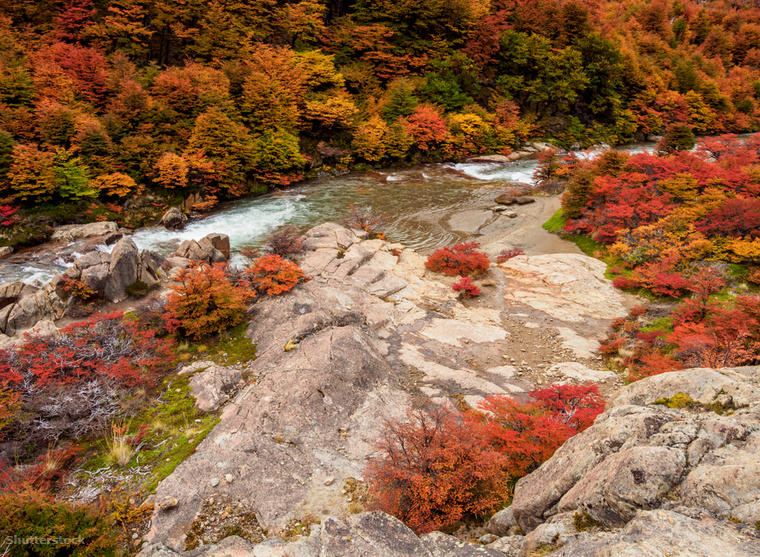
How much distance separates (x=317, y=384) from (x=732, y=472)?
603 centimetres

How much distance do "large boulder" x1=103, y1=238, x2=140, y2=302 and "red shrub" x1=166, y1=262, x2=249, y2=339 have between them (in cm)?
277

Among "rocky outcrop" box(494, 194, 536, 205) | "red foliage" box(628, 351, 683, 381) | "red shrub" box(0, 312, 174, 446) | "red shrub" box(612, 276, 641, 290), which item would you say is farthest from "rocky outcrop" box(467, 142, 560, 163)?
"red shrub" box(0, 312, 174, 446)

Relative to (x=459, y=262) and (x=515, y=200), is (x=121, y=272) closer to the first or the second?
(x=459, y=262)

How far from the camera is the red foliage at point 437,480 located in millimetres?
4785

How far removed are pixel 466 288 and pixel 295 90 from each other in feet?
71.5

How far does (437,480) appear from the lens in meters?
4.92

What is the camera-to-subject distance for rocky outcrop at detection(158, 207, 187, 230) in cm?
1869

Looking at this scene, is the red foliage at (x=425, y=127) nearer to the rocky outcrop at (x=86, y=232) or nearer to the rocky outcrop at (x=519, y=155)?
the rocky outcrop at (x=519, y=155)

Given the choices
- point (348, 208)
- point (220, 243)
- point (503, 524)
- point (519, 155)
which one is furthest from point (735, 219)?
point (519, 155)

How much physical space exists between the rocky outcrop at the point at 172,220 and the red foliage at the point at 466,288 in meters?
14.4

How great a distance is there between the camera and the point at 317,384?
7.37 m

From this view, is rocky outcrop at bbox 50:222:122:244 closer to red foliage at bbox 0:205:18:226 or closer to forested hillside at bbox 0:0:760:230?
forested hillside at bbox 0:0:760:230

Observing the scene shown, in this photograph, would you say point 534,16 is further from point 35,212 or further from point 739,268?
point 35,212

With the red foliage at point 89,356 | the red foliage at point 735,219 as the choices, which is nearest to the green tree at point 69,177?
the red foliage at point 89,356
